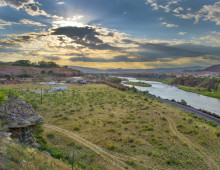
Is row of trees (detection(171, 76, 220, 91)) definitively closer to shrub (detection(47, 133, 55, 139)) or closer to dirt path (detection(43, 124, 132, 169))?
dirt path (detection(43, 124, 132, 169))

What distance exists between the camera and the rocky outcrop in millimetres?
9432

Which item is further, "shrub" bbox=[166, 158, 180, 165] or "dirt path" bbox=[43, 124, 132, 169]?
"shrub" bbox=[166, 158, 180, 165]

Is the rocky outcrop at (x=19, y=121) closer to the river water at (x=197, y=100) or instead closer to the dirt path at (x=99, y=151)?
the dirt path at (x=99, y=151)

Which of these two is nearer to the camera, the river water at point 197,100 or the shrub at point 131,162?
the shrub at point 131,162

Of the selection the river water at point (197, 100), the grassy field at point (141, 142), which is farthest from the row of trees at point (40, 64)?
the grassy field at point (141, 142)

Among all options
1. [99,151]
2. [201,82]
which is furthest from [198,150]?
[201,82]

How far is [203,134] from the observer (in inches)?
651

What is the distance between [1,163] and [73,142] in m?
7.75

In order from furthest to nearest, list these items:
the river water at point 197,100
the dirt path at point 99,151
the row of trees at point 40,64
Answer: the row of trees at point 40,64 < the river water at point 197,100 < the dirt path at point 99,151

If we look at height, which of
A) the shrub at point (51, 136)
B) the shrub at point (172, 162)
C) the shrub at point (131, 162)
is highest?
the shrub at point (51, 136)

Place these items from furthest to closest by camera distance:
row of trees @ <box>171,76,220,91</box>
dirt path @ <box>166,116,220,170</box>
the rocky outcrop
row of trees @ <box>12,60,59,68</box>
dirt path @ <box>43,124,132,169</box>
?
row of trees @ <box>12,60,59,68</box> < row of trees @ <box>171,76,220,91</box> < dirt path @ <box>166,116,220,170</box> < dirt path @ <box>43,124,132,169</box> < the rocky outcrop

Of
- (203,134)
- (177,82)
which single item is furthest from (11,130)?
(177,82)

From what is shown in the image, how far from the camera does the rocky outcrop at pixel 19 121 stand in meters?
9.43

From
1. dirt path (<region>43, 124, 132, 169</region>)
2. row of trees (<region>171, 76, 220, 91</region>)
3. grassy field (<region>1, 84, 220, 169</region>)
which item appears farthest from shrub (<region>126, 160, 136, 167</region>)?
row of trees (<region>171, 76, 220, 91</region>)
